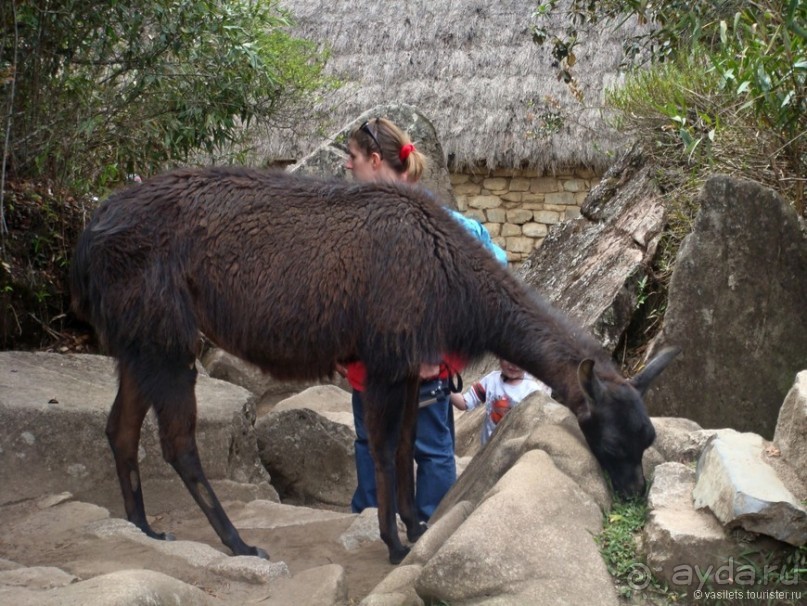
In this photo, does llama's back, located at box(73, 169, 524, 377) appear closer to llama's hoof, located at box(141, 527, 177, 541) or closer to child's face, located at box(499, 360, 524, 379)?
llama's hoof, located at box(141, 527, 177, 541)

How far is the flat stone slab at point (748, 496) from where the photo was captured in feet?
11.9

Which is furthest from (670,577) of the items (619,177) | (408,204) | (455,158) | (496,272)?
(455,158)

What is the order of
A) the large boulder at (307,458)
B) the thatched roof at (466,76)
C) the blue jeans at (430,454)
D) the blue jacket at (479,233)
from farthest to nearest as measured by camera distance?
the thatched roof at (466,76) → the large boulder at (307,458) → the blue jeans at (430,454) → the blue jacket at (479,233)

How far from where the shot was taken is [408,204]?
4.91m

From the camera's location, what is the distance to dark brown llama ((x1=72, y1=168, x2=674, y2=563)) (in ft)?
15.5

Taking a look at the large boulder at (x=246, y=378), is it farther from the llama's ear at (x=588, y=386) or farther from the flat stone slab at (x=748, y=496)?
the flat stone slab at (x=748, y=496)

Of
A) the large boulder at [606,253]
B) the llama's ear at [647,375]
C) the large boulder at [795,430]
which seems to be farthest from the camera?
the large boulder at [606,253]

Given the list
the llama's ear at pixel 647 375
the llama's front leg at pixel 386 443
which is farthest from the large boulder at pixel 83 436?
the llama's ear at pixel 647 375

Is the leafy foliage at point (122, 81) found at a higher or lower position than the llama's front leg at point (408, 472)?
higher

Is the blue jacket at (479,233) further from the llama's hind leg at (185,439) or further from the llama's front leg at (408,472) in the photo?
the llama's hind leg at (185,439)

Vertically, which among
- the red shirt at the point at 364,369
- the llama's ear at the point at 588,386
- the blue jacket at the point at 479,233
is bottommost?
the red shirt at the point at 364,369

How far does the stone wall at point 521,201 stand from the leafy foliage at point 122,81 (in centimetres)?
666

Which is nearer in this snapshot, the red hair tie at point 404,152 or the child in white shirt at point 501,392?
the red hair tie at point 404,152

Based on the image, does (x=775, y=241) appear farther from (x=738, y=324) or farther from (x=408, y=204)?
(x=408, y=204)
